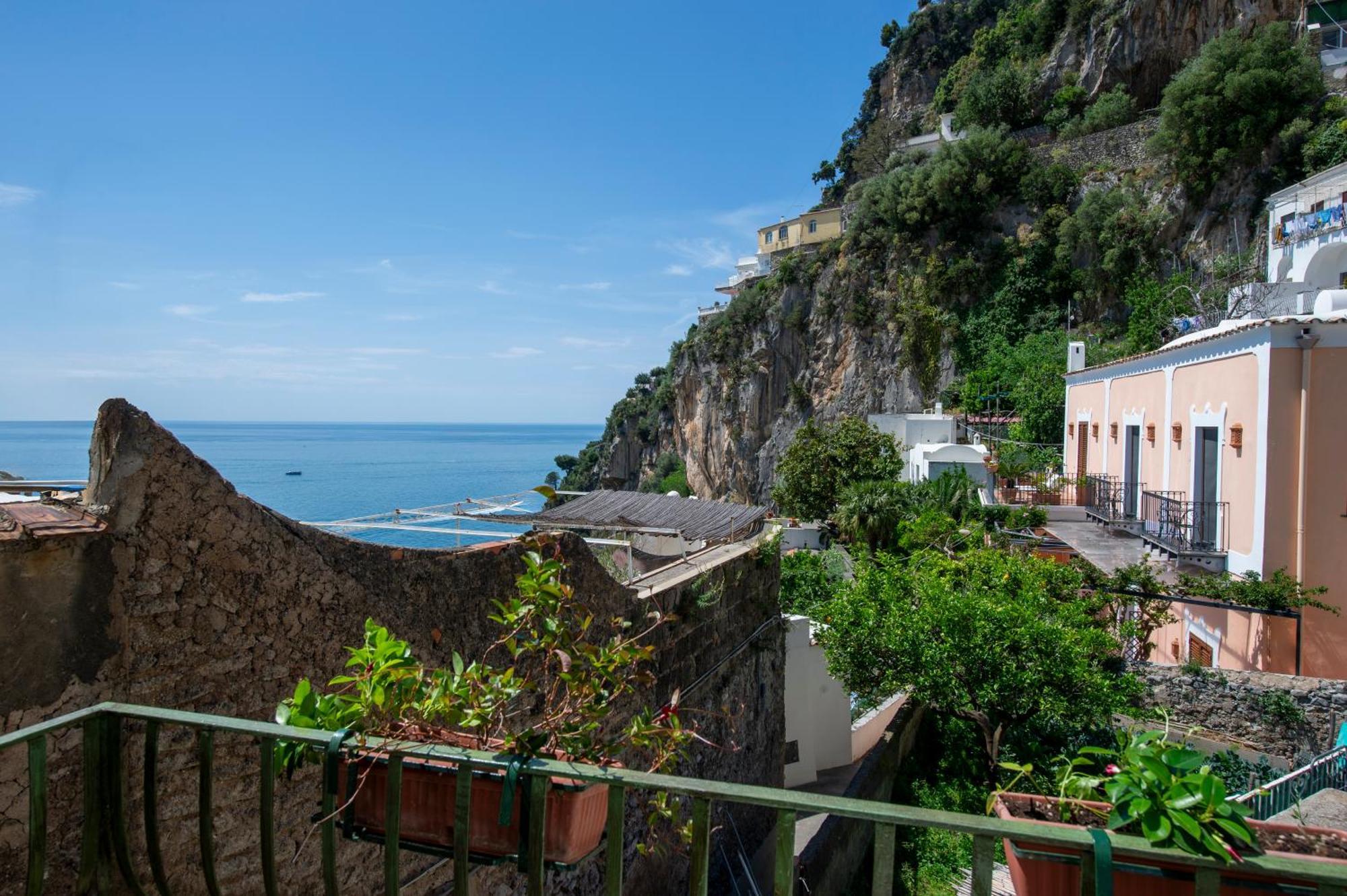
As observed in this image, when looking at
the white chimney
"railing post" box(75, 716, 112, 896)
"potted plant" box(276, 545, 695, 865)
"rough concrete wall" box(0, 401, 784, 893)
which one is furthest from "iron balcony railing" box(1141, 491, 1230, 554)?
"railing post" box(75, 716, 112, 896)

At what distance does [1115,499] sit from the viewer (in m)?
17.1

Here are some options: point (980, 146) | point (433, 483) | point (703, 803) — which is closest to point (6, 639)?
point (703, 803)

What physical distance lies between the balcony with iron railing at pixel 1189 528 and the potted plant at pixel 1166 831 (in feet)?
43.6

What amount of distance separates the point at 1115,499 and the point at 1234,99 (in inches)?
822

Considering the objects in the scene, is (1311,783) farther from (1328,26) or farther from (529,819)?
(1328,26)

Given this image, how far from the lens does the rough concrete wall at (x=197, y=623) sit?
9.14 ft

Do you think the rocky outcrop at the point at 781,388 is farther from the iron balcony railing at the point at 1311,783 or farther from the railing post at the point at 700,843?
the railing post at the point at 700,843

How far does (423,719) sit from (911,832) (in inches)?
430

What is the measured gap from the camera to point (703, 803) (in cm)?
185

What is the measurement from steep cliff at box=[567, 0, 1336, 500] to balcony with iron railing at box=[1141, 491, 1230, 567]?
58.2ft

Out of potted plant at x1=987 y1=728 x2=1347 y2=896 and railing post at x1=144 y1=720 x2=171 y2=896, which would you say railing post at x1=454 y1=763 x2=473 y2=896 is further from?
potted plant at x1=987 y1=728 x2=1347 y2=896

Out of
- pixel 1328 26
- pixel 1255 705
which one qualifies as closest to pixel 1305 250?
pixel 1328 26

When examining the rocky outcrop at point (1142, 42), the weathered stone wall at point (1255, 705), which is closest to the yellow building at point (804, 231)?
the rocky outcrop at point (1142, 42)

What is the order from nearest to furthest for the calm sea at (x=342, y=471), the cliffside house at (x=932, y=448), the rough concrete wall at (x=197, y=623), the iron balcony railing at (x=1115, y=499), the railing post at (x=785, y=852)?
1. the railing post at (x=785, y=852)
2. the rough concrete wall at (x=197, y=623)
3. the iron balcony railing at (x=1115, y=499)
4. the cliffside house at (x=932, y=448)
5. the calm sea at (x=342, y=471)
